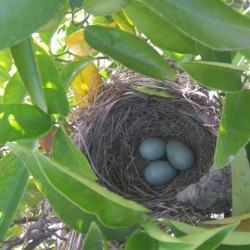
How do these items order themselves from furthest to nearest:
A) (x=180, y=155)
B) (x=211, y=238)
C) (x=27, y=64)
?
1. (x=180, y=155)
2. (x=27, y=64)
3. (x=211, y=238)

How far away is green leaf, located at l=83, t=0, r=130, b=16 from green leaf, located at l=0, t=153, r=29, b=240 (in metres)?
0.28

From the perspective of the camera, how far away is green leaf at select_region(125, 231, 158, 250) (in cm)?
55

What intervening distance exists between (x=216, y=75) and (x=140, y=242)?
21cm

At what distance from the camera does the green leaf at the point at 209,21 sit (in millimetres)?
502

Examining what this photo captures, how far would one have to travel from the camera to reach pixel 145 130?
1380 millimetres

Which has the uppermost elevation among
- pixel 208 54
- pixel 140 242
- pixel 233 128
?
pixel 208 54

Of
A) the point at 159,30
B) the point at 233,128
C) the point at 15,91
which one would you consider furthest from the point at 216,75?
the point at 15,91

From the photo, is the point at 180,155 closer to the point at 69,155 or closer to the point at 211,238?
the point at 69,155

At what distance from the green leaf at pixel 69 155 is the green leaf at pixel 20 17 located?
0.24 m

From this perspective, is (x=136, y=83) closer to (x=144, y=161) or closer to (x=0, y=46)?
(x=144, y=161)

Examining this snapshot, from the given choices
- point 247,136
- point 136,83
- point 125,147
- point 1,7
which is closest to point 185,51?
point 247,136

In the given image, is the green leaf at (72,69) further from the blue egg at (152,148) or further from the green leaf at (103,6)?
the blue egg at (152,148)

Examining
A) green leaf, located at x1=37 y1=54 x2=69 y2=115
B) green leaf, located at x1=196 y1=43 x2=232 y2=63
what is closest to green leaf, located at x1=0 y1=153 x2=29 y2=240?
green leaf, located at x1=37 y1=54 x2=69 y2=115

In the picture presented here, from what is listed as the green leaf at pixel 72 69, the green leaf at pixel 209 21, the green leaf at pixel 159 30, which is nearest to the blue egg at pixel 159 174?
the green leaf at pixel 72 69
